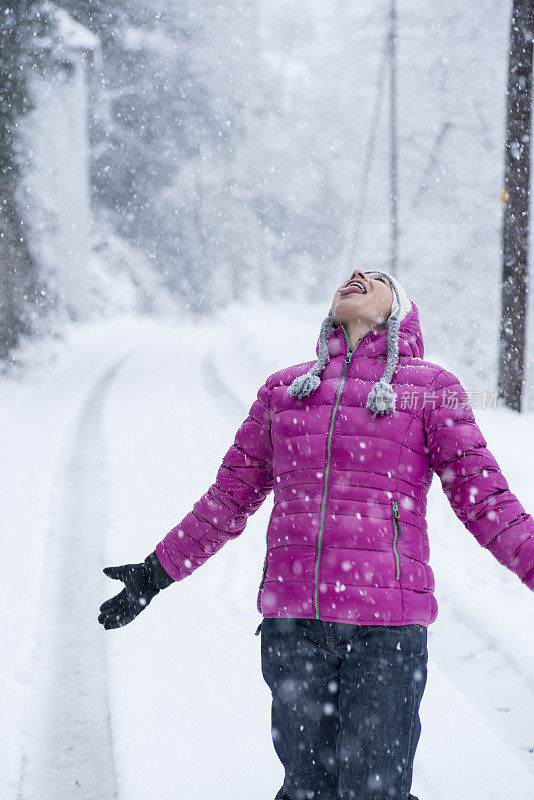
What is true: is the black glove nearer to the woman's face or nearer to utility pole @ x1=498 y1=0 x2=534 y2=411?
the woman's face

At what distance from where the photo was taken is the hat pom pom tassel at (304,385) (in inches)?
83.4

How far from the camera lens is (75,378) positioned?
16.4 m

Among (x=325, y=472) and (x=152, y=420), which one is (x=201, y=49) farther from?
(x=325, y=472)

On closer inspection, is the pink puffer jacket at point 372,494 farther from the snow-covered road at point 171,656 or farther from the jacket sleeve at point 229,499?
the snow-covered road at point 171,656

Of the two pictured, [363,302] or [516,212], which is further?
[516,212]

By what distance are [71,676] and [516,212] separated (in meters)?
7.39

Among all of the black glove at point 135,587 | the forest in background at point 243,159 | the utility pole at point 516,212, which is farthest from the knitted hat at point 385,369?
the forest in background at point 243,159

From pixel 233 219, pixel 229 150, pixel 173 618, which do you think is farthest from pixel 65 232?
pixel 173 618

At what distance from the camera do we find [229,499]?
238 centimetres

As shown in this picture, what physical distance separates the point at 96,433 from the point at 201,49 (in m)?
27.6

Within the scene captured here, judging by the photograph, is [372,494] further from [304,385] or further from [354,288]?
[354,288]

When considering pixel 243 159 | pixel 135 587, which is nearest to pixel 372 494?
pixel 135 587

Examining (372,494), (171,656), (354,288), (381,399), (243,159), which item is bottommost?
(171,656)

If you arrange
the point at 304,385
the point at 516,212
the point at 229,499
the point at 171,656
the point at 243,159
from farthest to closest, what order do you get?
the point at 243,159
the point at 516,212
the point at 171,656
the point at 229,499
the point at 304,385
